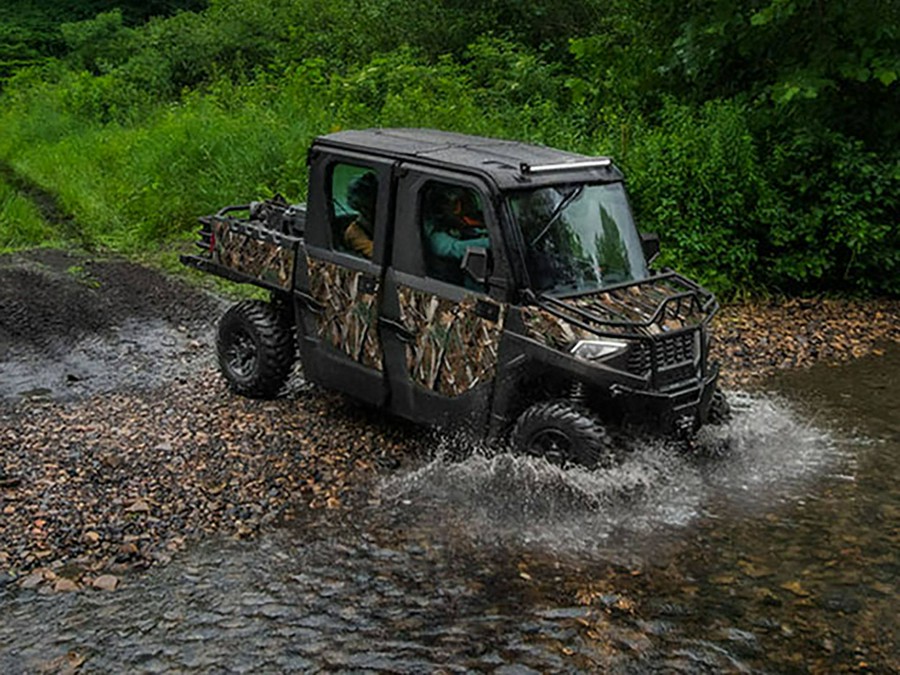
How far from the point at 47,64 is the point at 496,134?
1865cm

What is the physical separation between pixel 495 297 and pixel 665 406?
126 cm

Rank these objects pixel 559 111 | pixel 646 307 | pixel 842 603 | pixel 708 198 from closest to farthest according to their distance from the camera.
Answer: pixel 842 603
pixel 646 307
pixel 708 198
pixel 559 111

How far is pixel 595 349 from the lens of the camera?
6770 millimetres

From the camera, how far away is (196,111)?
18203 millimetres

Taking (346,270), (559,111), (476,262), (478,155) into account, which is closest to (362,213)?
(346,270)

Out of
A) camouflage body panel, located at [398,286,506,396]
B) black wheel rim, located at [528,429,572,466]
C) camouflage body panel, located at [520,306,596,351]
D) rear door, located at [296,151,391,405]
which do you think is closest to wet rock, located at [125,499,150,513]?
rear door, located at [296,151,391,405]

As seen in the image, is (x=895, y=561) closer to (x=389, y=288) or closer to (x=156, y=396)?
(x=389, y=288)

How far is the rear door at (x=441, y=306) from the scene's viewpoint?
7098mm

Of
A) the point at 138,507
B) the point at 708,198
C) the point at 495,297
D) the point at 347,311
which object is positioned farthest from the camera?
the point at 708,198

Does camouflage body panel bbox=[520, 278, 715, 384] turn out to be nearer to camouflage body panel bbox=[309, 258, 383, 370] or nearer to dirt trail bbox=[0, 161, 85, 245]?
camouflage body panel bbox=[309, 258, 383, 370]

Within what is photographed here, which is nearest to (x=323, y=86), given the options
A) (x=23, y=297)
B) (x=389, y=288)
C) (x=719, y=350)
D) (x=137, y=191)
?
(x=137, y=191)

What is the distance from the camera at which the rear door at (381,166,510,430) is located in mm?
7098

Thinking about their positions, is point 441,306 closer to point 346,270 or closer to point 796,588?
point 346,270

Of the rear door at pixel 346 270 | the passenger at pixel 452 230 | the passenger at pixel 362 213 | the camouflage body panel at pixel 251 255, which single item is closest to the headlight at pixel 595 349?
the passenger at pixel 452 230
